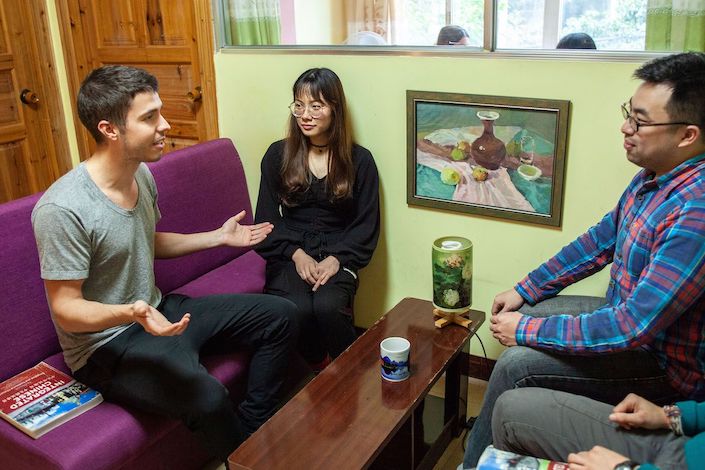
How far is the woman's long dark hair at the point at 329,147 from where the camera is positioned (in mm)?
2328

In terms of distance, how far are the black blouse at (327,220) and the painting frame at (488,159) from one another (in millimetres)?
178

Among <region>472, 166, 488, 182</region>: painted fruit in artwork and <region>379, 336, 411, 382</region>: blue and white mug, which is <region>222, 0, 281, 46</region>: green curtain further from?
<region>379, 336, 411, 382</region>: blue and white mug

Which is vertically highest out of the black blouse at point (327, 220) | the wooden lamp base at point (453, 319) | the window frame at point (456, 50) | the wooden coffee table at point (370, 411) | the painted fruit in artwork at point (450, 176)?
the window frame at point (456, 50)

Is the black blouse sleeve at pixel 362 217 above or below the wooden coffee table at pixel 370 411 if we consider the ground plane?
above

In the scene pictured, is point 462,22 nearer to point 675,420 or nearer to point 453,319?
point 453,319

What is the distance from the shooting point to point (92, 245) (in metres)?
1.67

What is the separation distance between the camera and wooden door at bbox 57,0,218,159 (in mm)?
2791

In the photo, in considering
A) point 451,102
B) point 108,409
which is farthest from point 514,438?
point 451,102

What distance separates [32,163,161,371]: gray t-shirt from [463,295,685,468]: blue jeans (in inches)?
41.1

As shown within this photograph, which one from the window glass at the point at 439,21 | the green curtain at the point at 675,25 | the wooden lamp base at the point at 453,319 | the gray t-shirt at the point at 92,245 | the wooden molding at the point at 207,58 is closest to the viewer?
the gray t-shirt at the point at 92,245

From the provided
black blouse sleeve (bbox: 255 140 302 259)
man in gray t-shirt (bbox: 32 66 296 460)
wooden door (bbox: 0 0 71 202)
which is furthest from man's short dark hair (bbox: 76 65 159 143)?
wooden door (bbox: 0 0 71 202)

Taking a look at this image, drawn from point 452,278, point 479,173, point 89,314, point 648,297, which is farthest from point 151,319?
point 479,173

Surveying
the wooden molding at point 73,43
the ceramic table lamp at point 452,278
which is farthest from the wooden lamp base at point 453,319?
the wooden molding at point 73,43

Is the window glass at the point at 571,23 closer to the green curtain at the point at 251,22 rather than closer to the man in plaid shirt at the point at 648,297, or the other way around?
the man in plaid shirt at the point at 648,297
